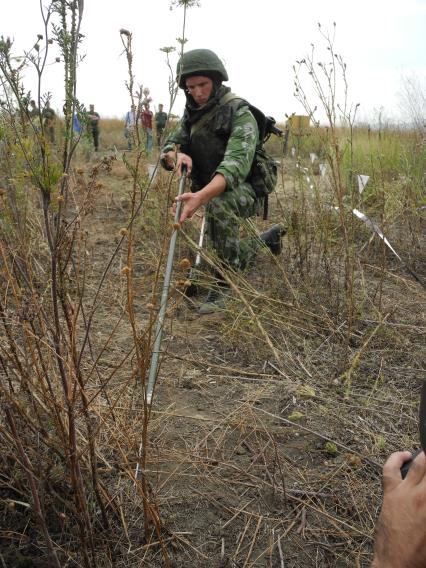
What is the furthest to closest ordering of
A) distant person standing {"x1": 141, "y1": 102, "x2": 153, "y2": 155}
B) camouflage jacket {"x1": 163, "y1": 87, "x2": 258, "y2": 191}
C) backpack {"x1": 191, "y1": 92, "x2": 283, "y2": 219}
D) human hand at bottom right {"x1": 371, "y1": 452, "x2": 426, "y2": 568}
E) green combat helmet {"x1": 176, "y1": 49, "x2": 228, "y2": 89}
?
backpack {"x1": 191, "y1": 92, "x2": 283, "y2": 219} → green combat helmet {"x1": 176, "y1": 49, "x2": 228, "y2": 89} → camouflage jacket {"x1": 163, "y1": 87, "x2": 258, "y2": 191} → distant person standing {"x1": 141, "y1": 102, "x2": 153, "y2": 155} → human hand at bottom right {"x1": 371, "y1": 452, "x2": 426, "y2": 568}

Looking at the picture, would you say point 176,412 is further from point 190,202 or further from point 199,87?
point 199,87

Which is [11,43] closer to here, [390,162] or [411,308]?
[411,308]

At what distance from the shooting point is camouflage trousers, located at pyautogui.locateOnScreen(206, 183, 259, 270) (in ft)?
11.1

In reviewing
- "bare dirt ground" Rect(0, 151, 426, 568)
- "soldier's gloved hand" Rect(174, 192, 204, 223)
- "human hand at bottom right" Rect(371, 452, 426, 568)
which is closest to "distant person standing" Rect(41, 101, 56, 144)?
"bare dirt ground" Rect(0, 151, 426, 568)

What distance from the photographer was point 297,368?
2.42 m

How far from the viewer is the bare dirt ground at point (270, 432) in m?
1.51

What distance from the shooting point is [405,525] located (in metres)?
0.81

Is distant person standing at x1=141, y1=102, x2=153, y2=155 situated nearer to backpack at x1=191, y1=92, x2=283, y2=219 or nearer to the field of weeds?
the field of weeds

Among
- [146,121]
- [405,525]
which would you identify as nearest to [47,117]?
[405,525]

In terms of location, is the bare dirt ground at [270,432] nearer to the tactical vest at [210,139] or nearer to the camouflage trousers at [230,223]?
the camouflage trousers at [230,223]

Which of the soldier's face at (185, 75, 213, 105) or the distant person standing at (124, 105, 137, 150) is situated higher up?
the soldier's face at (185, 75, 213, 105)

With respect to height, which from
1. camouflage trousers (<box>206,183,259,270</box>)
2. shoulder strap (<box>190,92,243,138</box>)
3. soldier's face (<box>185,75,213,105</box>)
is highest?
soldier's face (<box>185,75,213,105</box>)

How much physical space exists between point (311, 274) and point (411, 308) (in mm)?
607

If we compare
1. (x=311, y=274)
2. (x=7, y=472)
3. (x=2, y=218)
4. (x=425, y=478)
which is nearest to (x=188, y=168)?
(x=311, y=274)
